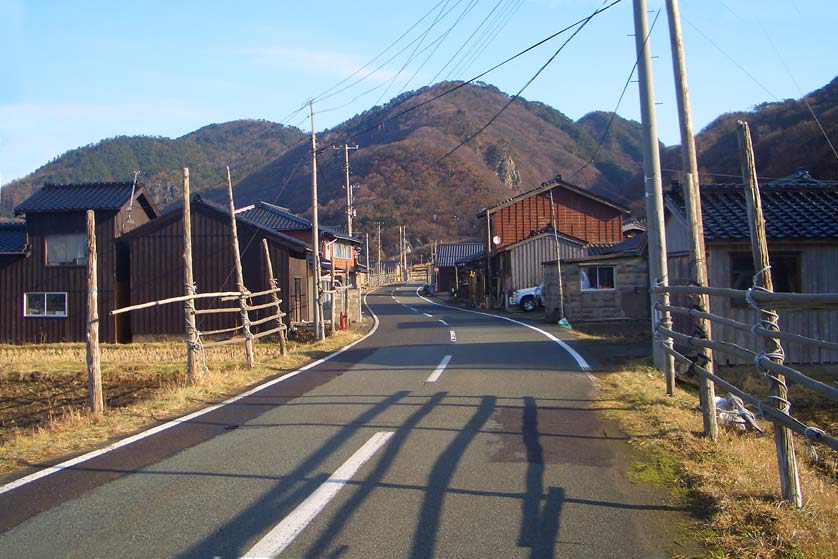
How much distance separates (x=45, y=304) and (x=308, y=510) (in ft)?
84.4

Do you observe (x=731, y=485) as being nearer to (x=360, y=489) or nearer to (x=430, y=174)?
(x=360, y=489)

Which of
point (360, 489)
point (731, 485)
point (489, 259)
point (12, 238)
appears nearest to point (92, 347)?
point (360, 489)

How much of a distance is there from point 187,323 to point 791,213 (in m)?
12.7

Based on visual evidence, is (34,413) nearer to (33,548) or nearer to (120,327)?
(33,548)

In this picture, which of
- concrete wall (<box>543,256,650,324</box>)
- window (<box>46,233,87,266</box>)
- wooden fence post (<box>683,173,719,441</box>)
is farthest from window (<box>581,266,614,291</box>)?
window (<box>46,233,87,266</box>)

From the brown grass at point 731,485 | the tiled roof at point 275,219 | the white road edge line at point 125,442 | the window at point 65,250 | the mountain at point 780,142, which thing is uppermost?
the mountain at point 780,142

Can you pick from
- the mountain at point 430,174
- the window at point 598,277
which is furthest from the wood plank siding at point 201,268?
the mountain at point 430,174

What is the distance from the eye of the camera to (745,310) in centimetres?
1330

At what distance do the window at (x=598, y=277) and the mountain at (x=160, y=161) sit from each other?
62.6ft

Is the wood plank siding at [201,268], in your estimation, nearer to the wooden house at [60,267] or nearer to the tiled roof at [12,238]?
the wooden house at [60,267]

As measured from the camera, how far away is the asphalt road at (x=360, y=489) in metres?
4.11

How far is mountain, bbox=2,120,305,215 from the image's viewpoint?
49.8 m

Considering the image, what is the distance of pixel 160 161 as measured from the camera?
209 ft

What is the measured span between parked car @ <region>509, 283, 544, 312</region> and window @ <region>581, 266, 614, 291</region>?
25.3 ft
